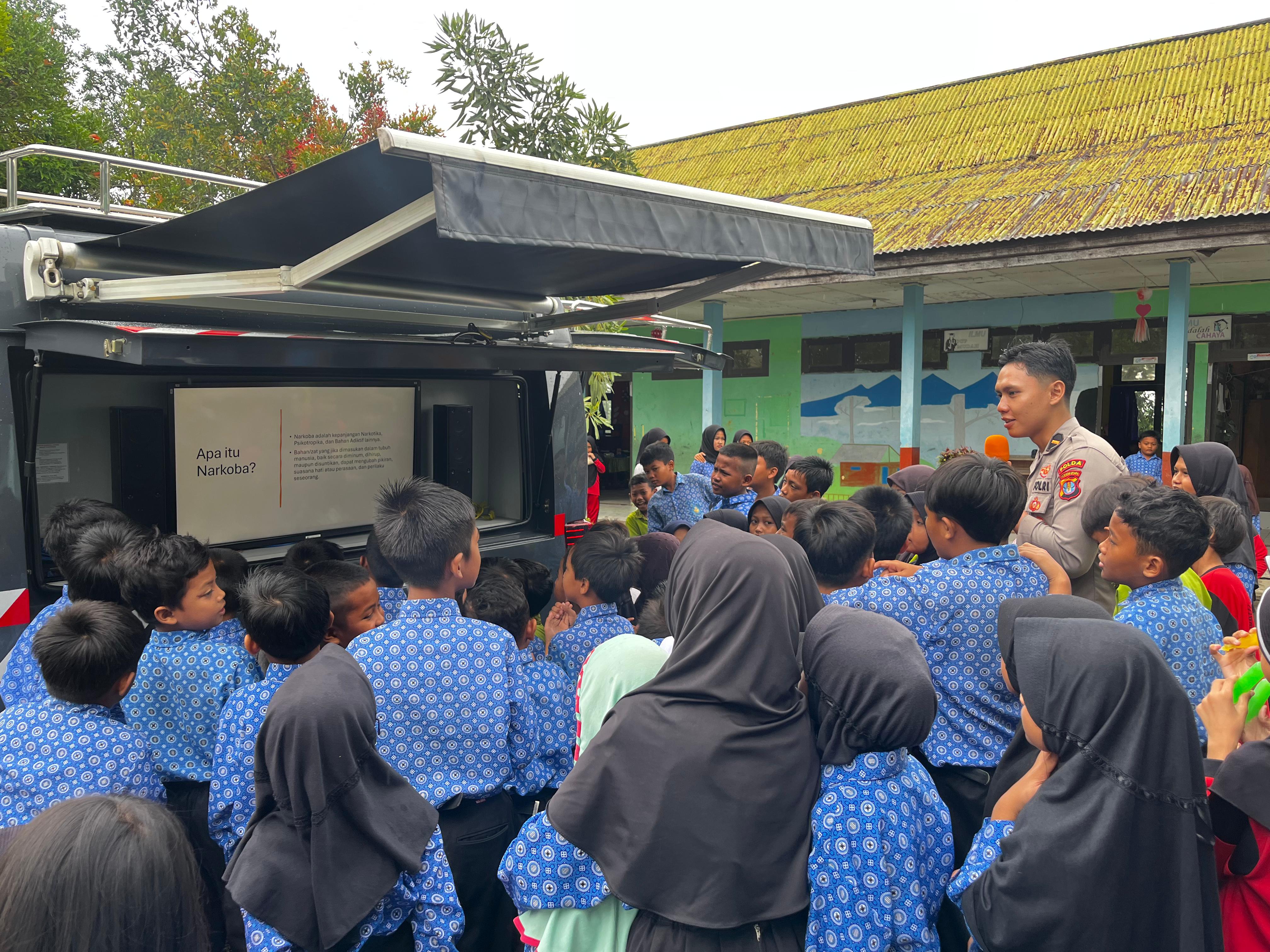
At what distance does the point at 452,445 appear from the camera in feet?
17.5

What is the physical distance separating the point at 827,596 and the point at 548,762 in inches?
42.4

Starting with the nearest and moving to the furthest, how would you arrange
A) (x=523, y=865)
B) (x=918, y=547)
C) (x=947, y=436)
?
1. (x=523, y=865)
2. (x=918, y=547)
3. (x=947, y=436)

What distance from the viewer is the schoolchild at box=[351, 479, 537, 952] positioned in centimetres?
234

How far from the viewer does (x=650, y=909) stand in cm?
A: 178

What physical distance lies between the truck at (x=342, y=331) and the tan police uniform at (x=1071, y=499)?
0.99 m

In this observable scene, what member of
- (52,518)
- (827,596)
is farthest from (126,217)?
(827,596)

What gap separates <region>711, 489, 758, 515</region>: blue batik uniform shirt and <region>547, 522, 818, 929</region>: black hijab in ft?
11.9

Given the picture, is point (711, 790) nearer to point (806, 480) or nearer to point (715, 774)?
point (715, 774)

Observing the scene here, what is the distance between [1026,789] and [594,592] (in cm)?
174

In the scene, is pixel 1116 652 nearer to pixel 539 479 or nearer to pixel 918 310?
pixel 539 479

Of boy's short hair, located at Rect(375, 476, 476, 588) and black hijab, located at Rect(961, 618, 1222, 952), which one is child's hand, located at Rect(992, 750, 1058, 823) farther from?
boy's short hair, located at Rect(375, 476, 476, 588)

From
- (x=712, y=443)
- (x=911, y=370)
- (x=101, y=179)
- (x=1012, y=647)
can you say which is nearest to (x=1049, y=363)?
(x=1012, y=647)

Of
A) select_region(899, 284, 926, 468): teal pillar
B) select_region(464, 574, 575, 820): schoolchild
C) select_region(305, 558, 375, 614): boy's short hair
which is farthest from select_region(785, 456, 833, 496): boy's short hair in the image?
select_region(899, 284, 926, 468): teal pillar

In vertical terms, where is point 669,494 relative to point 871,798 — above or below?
above
